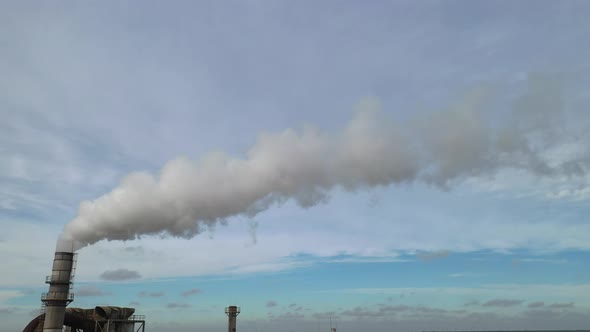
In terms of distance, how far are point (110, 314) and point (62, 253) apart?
32.5ft

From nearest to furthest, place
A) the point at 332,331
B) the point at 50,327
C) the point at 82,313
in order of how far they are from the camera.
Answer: the point at 50,327 < the point at 82,313 < the point at 332,331

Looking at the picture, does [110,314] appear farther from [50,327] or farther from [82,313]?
[50,327]

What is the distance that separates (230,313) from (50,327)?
70.6ft

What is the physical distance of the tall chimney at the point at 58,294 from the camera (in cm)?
A: 4228

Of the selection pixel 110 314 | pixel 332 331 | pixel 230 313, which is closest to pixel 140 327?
pixel 110 314

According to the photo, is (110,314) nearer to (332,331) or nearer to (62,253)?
(62,253)

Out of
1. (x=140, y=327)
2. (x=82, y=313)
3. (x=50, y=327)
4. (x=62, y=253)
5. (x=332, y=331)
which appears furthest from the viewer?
(x=332, y=331)

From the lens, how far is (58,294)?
42.8 metres

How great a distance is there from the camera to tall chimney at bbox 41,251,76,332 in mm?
42281

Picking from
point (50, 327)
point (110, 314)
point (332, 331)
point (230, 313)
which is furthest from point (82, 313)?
point (332, 331)

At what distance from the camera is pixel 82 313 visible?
159 ft

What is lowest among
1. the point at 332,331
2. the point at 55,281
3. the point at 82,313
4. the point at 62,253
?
the point at 332,331

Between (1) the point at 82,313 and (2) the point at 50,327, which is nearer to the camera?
(2) the point at 50,327

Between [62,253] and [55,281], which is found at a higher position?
[62,253]
